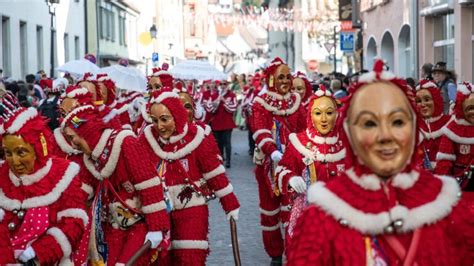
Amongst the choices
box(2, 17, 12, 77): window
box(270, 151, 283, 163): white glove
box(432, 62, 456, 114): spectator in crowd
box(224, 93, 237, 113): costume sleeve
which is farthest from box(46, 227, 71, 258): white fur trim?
box(2, 17, 12, 77): window

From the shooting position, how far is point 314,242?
407cm

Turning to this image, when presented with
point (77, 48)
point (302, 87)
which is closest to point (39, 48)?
point (77, 48)

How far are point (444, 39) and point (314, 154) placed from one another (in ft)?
48.7

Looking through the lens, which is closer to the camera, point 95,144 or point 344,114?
point 344,114

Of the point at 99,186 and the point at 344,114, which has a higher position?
the point at 344,114

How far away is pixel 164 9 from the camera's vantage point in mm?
69938

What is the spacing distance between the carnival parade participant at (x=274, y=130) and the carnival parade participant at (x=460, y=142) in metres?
2.32

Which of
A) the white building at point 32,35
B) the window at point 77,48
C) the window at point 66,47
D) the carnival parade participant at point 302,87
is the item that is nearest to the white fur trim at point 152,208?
the carnival parade participant at point 302,87

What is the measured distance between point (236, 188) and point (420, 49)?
23.9 ft

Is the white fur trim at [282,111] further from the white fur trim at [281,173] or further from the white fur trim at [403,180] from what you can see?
the white fur trim at [403,180]

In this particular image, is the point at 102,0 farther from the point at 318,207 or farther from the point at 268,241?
the point at 318,207

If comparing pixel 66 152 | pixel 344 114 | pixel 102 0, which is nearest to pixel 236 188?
pixel 66 152

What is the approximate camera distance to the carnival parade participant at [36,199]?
5797 mm

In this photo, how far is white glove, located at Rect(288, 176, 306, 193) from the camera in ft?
25.6
